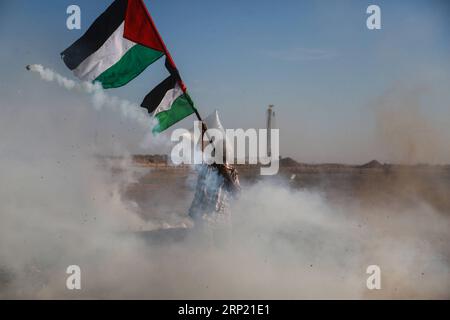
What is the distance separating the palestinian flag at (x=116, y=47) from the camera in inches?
231

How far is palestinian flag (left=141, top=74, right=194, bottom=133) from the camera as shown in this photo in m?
6.36

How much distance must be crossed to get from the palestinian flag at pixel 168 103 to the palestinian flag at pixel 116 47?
1.37 ft

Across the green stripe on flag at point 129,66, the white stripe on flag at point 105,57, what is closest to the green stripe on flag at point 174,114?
the green stripe on flag at point 129,66

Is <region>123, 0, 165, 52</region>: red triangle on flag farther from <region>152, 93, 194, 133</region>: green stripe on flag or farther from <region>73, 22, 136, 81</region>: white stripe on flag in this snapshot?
<region>152, 93, 194, 133</region>: green stripe on flag

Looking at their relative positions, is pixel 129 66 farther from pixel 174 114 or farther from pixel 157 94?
pixel 174 114

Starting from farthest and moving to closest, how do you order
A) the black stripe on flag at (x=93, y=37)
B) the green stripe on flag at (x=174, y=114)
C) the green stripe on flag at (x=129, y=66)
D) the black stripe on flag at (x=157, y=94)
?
the green stripe on flag at (x=174, y=114) → the black stripe on flag at (x=157, y=94) → the green stripe on flag at (x=129, y=66) → the black stripe on flag at (x=93, y=37)

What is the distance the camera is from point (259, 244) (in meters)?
7.75

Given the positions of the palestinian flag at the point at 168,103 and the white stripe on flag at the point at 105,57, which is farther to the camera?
the palestinian flag at the point at 168,103

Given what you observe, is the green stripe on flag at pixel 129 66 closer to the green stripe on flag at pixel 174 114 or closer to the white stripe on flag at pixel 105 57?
the white stripe on flag at pixel 105 57

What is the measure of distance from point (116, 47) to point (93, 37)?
325 mm

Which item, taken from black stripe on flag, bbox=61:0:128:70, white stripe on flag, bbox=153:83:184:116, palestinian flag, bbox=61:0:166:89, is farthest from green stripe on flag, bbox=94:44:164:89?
white stripe on flag, bbox=153:83:184:116

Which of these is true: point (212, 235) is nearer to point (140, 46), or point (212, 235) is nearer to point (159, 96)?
point (159, 96)

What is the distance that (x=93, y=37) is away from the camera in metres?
5.86

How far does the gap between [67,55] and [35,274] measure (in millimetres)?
3458
